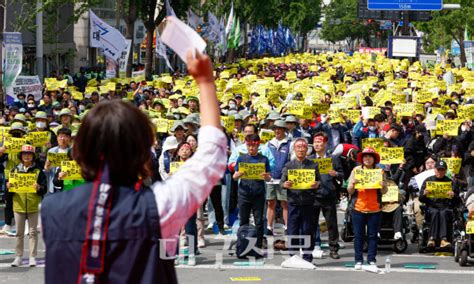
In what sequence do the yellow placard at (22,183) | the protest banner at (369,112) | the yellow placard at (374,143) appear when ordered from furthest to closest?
the protest banner at (369,112)
the yellow placard at (374,143)
the yellow placard at (22,183)

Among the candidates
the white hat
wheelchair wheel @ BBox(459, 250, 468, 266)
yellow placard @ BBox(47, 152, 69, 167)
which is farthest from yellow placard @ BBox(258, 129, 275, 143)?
wheelchair wheel @ BBox(459, 250, 468, 266)

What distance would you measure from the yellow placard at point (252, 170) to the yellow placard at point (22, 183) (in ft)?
8.30

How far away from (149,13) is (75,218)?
142 feet

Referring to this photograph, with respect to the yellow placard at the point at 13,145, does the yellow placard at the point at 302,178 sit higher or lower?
lower

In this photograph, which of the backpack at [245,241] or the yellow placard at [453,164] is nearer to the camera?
the backpack at [245,241]

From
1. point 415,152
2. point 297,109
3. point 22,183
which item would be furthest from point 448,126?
point 22,183

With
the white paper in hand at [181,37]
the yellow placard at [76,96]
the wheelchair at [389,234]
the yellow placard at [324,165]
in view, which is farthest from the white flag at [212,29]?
the white paper in hand at [181,37]

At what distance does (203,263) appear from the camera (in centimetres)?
1306

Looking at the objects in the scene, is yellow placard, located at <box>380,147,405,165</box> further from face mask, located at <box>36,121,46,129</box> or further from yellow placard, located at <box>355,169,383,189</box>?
face mask, located at <box>36,121,46,129</box>

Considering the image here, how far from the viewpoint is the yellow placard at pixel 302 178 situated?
12.8 m

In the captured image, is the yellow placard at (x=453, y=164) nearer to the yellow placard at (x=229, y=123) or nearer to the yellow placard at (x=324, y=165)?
the yellow placard at (x=324, y=165)

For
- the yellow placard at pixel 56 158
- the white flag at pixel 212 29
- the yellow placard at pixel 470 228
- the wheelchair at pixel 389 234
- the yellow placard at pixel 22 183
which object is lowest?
the wheelchair at pixel 389 234

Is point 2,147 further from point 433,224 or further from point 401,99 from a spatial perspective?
point 401,99

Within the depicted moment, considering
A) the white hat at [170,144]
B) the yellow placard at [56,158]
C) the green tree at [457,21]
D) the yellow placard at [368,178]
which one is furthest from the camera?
the green tree at [457,21]
